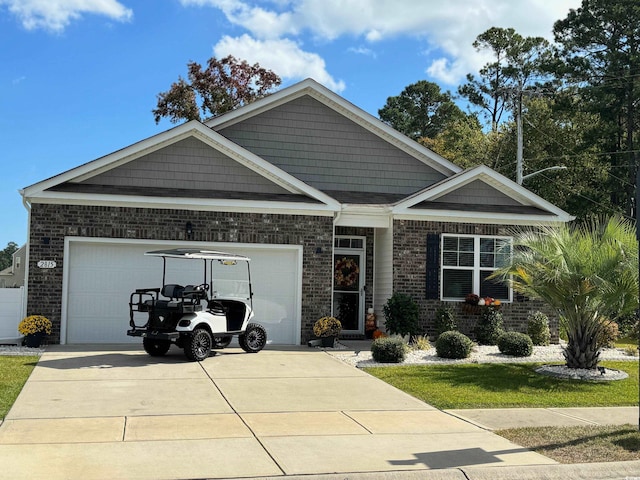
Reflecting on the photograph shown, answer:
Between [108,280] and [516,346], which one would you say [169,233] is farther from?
[516,346]

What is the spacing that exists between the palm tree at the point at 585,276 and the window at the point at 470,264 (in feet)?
12.6

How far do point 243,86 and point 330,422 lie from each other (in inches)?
1211

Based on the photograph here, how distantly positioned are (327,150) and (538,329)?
7055 millimetres

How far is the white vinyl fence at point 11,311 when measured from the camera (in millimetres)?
14492

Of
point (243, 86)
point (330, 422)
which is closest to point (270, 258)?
point (330, 422)

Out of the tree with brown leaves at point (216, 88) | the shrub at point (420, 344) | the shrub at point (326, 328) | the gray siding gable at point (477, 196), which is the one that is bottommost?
the shrub at point (420, 344)

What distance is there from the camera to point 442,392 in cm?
1041

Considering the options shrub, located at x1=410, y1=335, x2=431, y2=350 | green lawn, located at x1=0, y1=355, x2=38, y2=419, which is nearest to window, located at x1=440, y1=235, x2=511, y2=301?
shrub, located at x1=410, y1=335, x2=431, y2=350

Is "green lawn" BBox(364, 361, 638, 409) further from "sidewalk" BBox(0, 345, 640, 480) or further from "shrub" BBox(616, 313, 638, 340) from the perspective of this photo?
"shrub" BBox(616, 313, 638, 340)

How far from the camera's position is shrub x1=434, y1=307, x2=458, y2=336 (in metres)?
16.1

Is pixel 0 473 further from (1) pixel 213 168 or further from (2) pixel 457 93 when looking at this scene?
(2) pixel 457 93

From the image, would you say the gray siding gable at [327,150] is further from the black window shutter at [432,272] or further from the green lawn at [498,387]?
the green lawn at [498,387]

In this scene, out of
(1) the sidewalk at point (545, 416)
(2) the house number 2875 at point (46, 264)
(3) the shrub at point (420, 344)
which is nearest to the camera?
(1) the sidewalk at point (545, 416)

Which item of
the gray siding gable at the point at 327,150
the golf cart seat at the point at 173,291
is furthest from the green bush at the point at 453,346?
the gray siding gable at the point at 327,150
